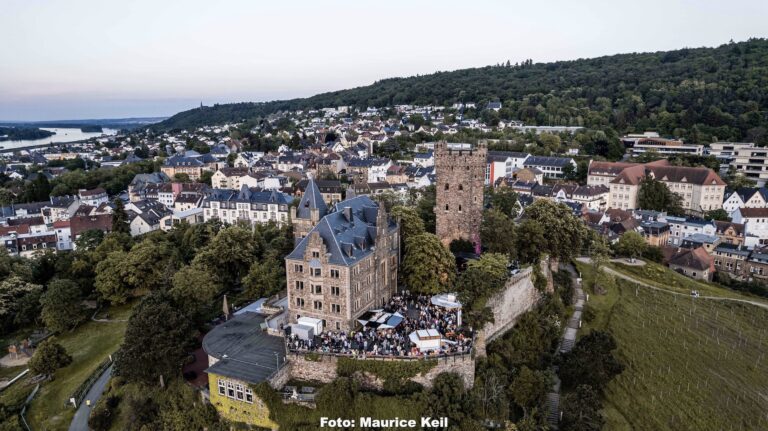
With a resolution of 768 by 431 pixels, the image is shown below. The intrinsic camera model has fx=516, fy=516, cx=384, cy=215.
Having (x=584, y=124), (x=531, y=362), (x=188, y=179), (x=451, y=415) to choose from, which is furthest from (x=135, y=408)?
(x=584, y=124)

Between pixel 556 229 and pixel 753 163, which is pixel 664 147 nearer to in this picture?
pixel 753 163

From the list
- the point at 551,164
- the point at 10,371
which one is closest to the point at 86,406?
the point at 10,371

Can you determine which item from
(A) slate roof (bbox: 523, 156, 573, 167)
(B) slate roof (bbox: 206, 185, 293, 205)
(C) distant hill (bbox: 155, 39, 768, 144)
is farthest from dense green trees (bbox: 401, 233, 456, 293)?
(C) distant hill (bbox: 155, 39, 768, 144)

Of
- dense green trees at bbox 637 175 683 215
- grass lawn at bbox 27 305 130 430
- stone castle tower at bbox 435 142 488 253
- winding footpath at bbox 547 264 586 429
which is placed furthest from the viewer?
dense green trees at bbox 637 175 683 215

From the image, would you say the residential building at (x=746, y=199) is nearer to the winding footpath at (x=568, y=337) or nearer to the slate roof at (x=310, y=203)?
the winding footpath at (x=568, y=337)

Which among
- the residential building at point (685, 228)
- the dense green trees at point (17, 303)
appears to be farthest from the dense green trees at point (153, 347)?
the residential building at point (685, 228)

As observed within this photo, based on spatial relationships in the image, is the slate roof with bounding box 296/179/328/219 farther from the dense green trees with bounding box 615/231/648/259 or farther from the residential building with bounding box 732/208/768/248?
the residential building with bounding box 732/208/768/248
